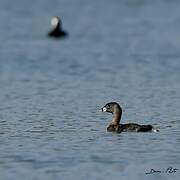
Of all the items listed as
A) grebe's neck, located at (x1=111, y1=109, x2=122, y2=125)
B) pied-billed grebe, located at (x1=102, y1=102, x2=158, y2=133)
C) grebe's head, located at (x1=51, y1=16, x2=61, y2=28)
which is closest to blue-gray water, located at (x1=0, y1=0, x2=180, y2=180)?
pied-billed grebe, located at (x1=102, y1=102, x2=158, y2=133)

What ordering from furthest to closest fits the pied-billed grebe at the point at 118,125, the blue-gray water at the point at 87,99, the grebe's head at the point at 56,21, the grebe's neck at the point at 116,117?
the grebe's head at the point at 56,21 → the grebe's neck at the point at 116,117 → the pied-billed grebe at the point at 118,125 → the blue-gray water at the point at 87,99

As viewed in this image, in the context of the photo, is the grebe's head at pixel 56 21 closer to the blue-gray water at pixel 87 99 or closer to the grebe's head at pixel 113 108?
the blue-gray water at pixel 87 99

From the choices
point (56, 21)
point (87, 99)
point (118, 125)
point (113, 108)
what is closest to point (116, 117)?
point (113, 108)

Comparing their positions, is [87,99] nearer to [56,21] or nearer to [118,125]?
[118,125]

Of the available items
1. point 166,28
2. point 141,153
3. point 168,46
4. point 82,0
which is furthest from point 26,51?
point 82,0

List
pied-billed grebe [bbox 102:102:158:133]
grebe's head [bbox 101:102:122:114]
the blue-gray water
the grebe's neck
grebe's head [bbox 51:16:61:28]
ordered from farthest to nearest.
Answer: grebe's head [bbox 51:16:61:28] < grebe's head [bbox 101:102:122:114] < the grebe's neck < pied-billed grebe [bbox 102:102:158:133] < the blue-gray water

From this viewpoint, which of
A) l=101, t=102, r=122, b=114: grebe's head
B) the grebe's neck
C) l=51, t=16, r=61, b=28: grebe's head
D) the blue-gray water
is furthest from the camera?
l=51, t=16, r=61, b=28: grebe's head

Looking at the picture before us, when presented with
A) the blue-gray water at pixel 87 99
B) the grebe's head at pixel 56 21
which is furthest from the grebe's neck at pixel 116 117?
the grebe's head at pixel 56 21

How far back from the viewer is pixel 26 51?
33375mm

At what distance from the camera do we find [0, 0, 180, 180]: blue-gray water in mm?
14203

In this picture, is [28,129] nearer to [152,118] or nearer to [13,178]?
[152,118]

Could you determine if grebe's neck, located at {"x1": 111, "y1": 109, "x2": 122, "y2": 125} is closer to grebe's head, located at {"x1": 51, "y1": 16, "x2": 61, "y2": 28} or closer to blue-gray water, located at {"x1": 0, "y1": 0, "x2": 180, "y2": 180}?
blue-gray water, located at {"x1": 0, "y1": 0, "x2": 180, "y2": 180}

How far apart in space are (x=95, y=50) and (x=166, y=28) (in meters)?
10.6

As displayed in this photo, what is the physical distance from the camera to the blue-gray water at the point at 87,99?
1420cm
